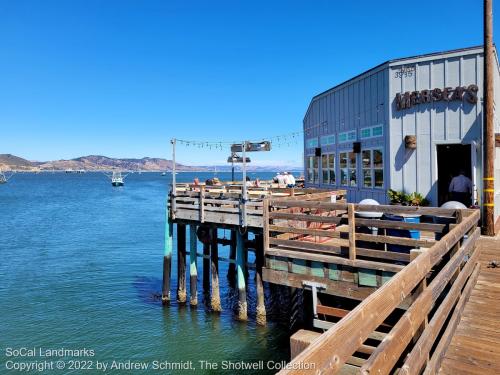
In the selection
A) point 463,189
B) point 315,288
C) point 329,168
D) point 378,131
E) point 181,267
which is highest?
point 378,131

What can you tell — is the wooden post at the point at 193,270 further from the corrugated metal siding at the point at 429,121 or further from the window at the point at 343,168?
the corrugated metal siding at the point at 429,121

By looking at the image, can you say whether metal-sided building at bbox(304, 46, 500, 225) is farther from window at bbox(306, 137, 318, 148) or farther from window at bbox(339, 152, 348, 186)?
window at bbox(306, 137, 318, 148)

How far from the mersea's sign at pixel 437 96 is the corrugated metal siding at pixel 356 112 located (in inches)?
25.7

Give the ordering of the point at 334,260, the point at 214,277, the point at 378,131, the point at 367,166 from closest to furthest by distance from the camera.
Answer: the point at 334,260 < the point at 214,277 < the point at 378,131 < the point at 367,166

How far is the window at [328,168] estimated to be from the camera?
17203 millimetres

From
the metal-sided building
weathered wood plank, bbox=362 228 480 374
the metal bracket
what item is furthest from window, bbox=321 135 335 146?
weathered wood plank, bbox=362 228 480 374

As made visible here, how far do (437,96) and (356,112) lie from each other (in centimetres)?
329

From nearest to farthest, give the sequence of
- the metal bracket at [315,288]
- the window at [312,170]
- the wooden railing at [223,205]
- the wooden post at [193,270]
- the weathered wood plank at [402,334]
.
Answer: the weathered wood plank at [402,334] → the metal bracket at [315,288] → the wooden railing at [223,205] → the wooden post at [193,270] → the window at [312,170]

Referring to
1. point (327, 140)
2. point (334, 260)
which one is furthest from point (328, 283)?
point (327, 140)

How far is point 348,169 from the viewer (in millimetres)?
15820

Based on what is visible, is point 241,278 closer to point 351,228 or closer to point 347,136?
point 351,228

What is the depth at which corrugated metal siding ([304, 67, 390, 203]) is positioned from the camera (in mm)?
13648

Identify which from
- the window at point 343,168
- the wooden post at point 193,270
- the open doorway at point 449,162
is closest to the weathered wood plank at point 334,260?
the wooden post at point 193,270

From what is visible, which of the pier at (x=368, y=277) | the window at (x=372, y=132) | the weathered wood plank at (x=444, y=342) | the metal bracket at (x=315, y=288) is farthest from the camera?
the window at (x=372, y=132)
